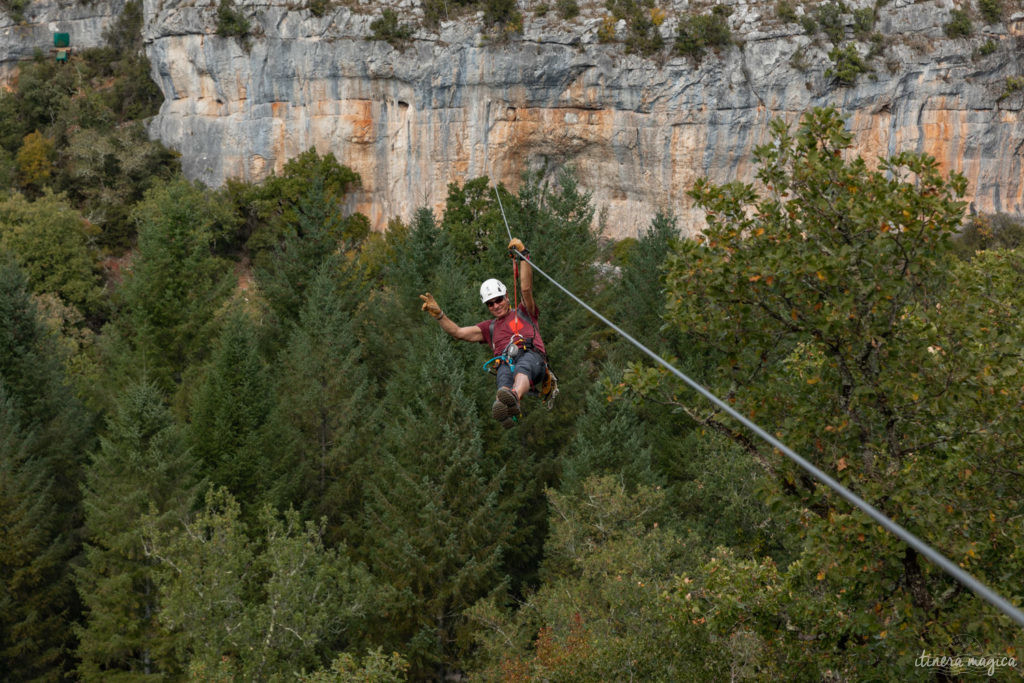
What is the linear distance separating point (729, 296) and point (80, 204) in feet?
178

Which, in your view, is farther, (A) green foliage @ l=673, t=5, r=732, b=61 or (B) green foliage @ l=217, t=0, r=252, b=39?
(B) green foliage @ l=217, t=0, r=252, b=39

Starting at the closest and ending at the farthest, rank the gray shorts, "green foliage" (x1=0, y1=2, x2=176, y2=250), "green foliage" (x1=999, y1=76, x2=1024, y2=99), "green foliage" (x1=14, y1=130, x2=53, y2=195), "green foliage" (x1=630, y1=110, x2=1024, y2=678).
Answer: "green foliage" (x1=630, y1=110, x2=1024, y2=678) < the gray shorts < "green foliage" (x1=999, y1=76, x2=1024, y2=99) < "green foliage" (x1=0, y1=2, x2=176, y2=250) < "green foliage" (x1=14, y1=130, x2=53, y2=195)

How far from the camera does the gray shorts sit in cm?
984

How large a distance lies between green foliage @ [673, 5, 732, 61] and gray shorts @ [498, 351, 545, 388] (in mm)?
40462

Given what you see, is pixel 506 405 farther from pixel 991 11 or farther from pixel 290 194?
pixel 991 11

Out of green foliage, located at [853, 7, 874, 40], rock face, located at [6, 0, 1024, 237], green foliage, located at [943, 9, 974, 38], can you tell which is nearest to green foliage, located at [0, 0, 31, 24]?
rock face, located at [6, 0, 1024, 237]

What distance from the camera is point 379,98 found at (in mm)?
49750

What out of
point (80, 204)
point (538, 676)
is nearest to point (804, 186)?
point (538, 676)

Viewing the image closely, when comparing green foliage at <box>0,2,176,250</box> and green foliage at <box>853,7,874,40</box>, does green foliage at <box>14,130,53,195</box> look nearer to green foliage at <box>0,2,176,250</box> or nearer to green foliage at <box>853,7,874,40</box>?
green foliage at <box>0,2,176,250</box>

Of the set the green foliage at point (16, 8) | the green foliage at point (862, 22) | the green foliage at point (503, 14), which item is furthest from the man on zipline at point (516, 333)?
the green foliage at point (16, 8)

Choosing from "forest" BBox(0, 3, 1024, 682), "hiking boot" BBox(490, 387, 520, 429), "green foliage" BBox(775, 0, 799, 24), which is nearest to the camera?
"forest" BBox(0, 3, 1024, 682)

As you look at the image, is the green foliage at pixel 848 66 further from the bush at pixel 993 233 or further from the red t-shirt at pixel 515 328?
the red t-shirt at pixel 515 328

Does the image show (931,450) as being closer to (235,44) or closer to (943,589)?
(943,589)

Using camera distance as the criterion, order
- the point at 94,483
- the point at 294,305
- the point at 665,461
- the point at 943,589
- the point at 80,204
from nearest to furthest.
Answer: the point at 943,589 < the point at 94,483 < the point at 665,461 < the point at 294,305 < the point at 80,204
